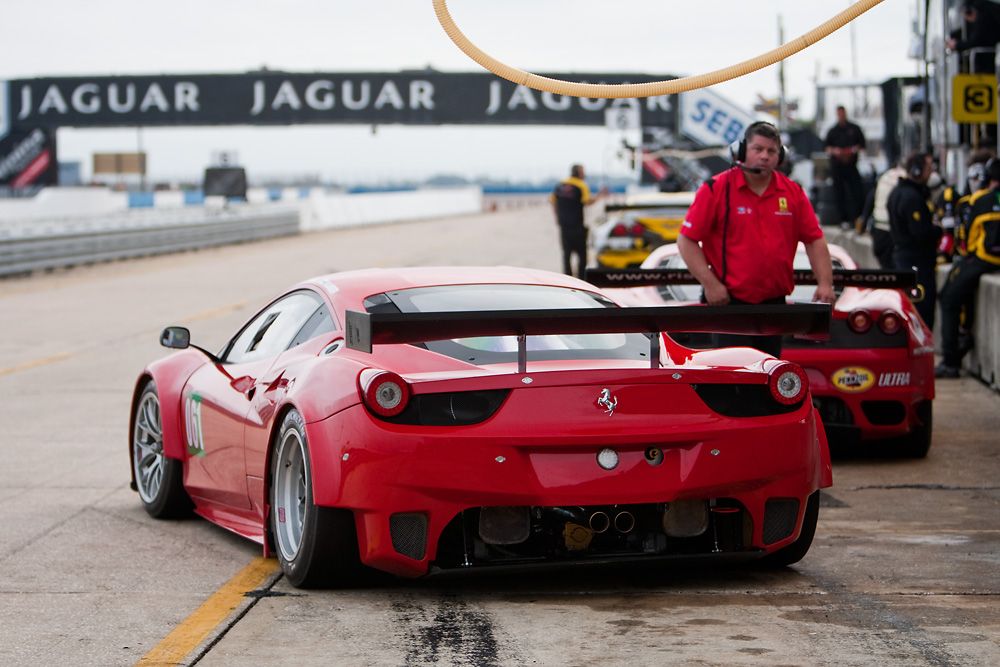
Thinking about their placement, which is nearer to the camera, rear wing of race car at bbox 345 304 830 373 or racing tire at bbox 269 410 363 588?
rear wing of race car at bbox 345 304 830 373

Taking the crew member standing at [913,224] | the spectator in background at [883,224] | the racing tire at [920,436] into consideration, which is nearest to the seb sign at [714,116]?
the spectator in background at [883,224]

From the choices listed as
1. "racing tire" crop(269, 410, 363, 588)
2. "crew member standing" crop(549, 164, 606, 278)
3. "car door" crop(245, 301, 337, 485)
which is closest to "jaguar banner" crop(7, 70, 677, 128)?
"crew member standing" crop(549, 164, 606, 278)

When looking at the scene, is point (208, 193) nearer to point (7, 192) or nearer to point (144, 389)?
point (7, 192)

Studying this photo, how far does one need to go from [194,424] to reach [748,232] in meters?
2.64

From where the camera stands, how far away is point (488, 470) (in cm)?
533

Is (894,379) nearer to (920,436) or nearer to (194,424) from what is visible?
(920,436)

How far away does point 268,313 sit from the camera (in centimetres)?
721

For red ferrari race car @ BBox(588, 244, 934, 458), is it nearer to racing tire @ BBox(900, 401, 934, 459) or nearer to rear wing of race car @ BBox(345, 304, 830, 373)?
racing tire @ BBox(900, 401, 934, 459)

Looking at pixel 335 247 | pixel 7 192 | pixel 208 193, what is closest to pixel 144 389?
pixel 335 247

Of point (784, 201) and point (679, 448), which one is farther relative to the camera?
point (784, 201)

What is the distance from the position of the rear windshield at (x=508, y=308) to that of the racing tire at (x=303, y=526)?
61 cm

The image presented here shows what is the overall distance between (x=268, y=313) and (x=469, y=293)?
44.3 inches

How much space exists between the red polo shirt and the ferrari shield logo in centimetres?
226

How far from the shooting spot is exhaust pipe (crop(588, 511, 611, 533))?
551cm
